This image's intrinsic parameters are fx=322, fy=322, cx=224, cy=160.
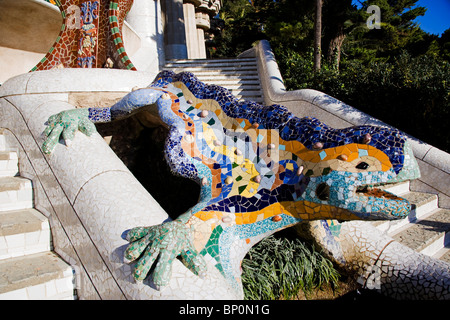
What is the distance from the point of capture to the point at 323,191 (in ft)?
7.74

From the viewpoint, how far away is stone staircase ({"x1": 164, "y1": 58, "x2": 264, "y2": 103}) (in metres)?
8.74

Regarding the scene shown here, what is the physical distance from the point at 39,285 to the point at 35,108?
80.4 inches

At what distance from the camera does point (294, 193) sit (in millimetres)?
2494

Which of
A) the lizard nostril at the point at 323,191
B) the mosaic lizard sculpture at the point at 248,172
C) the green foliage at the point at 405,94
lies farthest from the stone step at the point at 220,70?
the lizard nostril at the point at 323,191

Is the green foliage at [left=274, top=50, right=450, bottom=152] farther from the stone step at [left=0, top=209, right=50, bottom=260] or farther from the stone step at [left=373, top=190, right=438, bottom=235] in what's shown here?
the stone step at [left=0, top=209, right=50, bottom=260]

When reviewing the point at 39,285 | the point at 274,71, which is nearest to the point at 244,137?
the point at 39,285

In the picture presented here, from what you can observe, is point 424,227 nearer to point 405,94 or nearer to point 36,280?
point 405,94

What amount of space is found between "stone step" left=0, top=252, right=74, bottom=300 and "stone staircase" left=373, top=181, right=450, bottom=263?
340 cm

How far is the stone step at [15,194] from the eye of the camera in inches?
123

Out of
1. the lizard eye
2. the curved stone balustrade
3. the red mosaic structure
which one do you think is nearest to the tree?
the red mosaic structure

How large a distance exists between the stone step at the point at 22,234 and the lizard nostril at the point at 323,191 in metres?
2.35

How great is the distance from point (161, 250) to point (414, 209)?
4.07 meters

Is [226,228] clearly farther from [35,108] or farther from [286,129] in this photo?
[35,108]
